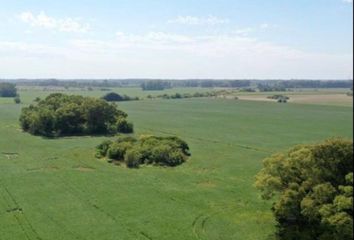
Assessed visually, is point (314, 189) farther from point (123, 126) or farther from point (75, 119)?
point (75, 119)

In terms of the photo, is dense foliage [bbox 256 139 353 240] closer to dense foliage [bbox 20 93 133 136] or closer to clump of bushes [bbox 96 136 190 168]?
clump of bushes [bbox 96 136 190 168]

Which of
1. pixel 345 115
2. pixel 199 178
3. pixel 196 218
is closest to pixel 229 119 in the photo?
pixel 345 115

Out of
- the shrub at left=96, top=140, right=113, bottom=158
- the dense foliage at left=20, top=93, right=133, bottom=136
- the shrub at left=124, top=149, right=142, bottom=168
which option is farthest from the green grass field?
the dense foliage at left=20, top=93, right=133, bottom=136

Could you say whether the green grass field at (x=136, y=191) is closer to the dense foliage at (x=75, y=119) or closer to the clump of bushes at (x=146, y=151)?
the clump of bushes at (x=146, y=151)

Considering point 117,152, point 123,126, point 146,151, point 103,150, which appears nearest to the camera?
point 146,151

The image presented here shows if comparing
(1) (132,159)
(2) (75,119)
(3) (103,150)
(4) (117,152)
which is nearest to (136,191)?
(1) (132,159)

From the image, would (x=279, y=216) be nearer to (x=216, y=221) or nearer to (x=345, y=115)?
(x=216, y=221)
